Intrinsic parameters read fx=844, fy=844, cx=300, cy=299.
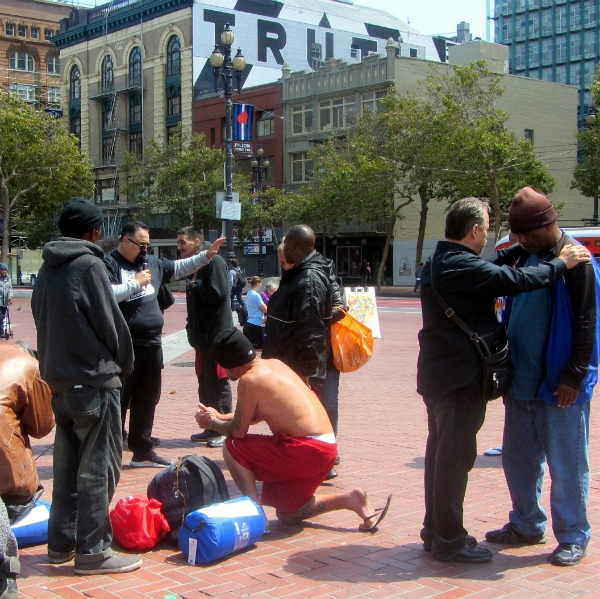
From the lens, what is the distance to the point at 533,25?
111688 mm

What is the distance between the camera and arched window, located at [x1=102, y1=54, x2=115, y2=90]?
2613 inches

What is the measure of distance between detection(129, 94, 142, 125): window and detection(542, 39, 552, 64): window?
65.6m

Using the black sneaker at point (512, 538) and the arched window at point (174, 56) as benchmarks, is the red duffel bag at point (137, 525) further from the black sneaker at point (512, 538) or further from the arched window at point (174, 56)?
the arched window at point (174, 56)

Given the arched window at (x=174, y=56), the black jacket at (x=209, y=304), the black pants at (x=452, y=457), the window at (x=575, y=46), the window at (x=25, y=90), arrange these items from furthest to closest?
the window at (x=575, y=46) → the window at (x=25, y=90) → the arched window at (x=174, y=56) → the black jacket at (x=209, y=304) → the black pants at (x=452, y=457)

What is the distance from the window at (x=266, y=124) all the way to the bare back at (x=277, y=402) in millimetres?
51031

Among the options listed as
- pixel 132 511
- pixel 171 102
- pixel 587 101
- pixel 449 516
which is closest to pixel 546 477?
pixel 449 516

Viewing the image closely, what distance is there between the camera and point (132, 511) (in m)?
4.70

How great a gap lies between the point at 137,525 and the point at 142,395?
2.06m

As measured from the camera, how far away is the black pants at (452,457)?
171 inches

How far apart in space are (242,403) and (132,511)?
85cm

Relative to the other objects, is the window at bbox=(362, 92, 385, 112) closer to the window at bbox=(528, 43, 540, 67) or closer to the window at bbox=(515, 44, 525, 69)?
the window at bbox=(528, 43, 540, 67)

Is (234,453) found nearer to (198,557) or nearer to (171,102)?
(198,557)

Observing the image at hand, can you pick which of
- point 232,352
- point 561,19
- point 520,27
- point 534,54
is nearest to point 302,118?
point 232,352

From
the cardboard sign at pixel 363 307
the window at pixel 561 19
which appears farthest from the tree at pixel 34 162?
the window at pixel 561 19
